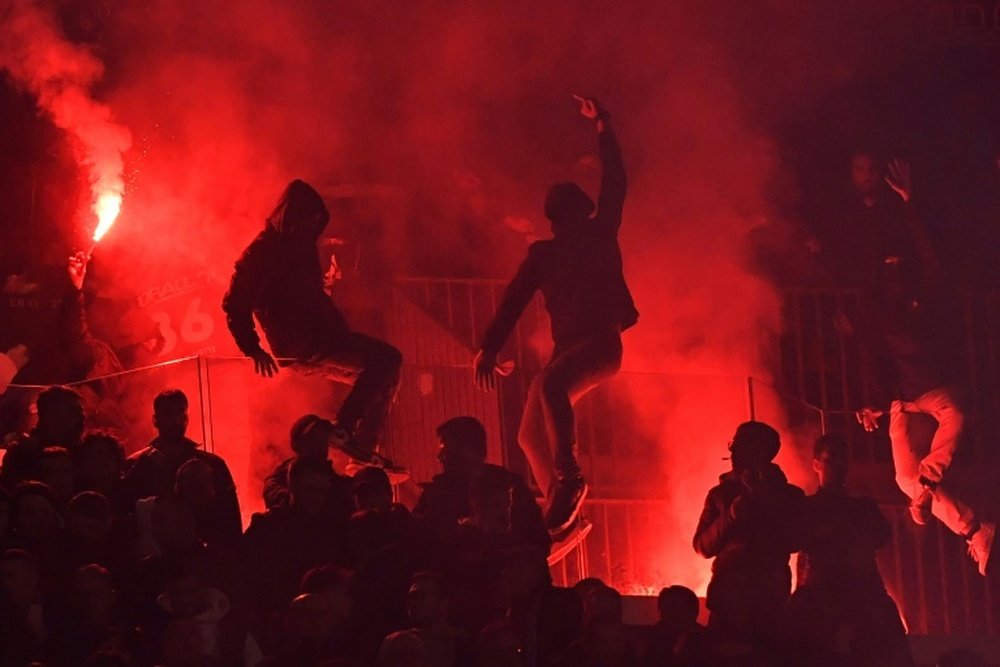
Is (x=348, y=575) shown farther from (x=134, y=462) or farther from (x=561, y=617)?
(x=134, y=462)

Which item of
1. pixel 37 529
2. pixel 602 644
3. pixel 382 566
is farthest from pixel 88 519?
pixel 602 644

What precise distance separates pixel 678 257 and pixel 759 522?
18.4ft

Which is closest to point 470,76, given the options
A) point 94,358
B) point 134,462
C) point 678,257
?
point 678,257

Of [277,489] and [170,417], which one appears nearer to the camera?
[277,489]

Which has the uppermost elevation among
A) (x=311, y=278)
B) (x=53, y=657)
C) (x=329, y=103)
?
(x=329, y=103)

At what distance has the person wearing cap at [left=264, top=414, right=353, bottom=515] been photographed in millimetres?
8984

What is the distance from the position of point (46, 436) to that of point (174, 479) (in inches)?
21.8

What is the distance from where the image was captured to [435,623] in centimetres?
A: 801

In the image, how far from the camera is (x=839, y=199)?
51.0 feet

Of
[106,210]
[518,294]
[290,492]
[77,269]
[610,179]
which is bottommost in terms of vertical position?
[290,492]

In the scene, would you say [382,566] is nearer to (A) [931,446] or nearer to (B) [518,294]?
(B) [518,294]

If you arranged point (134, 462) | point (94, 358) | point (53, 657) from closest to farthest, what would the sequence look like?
point (53, 657)
point (134, 462)
point (94, 358)

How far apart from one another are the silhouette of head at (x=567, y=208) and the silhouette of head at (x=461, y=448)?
198 cm

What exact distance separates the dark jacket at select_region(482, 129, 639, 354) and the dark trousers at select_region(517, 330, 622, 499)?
81 millimetres
